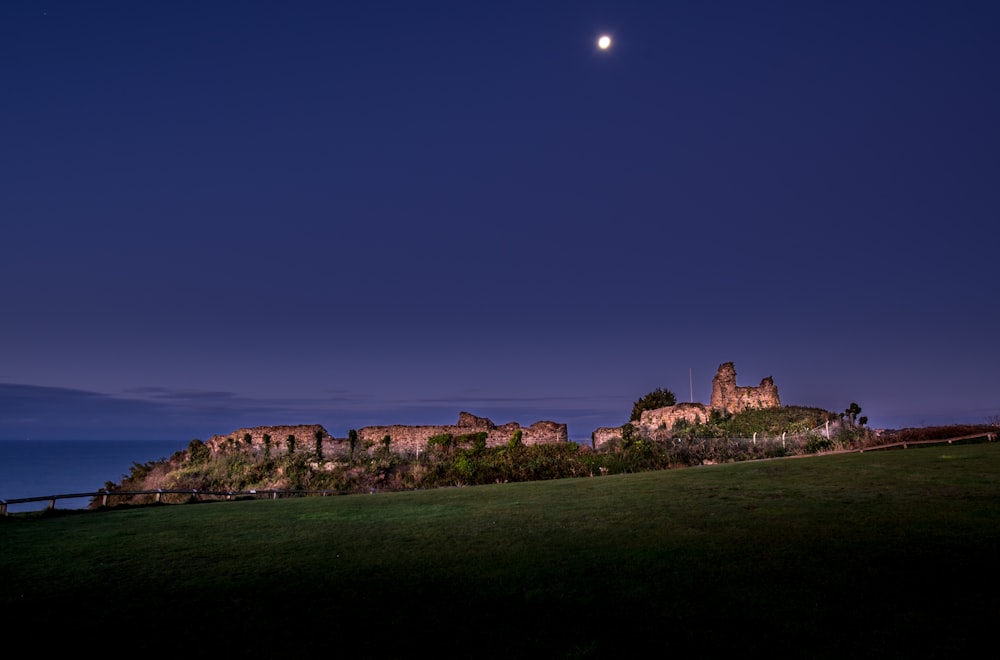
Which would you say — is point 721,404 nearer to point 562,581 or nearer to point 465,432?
point 465,432

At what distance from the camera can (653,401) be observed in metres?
52.7

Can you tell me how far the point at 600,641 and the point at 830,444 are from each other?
2297cm

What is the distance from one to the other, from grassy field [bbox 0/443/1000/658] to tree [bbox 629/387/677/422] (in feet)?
132

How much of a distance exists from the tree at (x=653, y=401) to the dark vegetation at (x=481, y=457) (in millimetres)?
11579

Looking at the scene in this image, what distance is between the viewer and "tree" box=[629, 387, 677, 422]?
5200 centimetres

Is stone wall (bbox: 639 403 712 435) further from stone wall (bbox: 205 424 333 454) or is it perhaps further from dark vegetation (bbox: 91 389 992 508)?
stone wall (bbox: 205 424 333 454)

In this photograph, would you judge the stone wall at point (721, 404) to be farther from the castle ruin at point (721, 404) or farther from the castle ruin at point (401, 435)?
the castle ruin at point (401, 435)

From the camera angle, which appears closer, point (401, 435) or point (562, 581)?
point (562, 581)

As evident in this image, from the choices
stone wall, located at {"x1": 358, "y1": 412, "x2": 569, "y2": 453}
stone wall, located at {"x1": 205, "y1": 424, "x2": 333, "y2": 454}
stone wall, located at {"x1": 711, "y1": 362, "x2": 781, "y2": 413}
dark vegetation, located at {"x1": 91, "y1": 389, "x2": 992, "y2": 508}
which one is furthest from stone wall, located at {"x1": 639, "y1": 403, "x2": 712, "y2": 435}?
stone wall, located at {"x1": 205, "y1": 424, "x2": 333, "y2": 454}

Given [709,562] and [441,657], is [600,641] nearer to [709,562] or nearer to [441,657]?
[441,657]

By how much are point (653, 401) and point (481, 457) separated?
2499 cm

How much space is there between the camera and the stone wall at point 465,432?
36.1 meters

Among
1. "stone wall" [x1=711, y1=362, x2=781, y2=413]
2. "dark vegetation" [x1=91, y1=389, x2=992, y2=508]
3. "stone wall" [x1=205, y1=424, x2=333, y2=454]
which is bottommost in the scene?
"dark vegetation" [x1=91, y1=389, x2=992, y2=508]

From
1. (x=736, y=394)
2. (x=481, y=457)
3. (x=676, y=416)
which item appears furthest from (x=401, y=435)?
(x=736, y=394)
